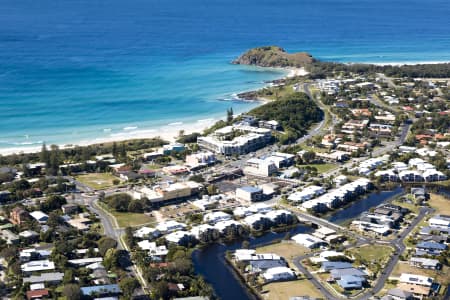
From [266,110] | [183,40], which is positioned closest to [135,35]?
[183,40]

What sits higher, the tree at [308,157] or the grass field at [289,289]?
the tree at [308,157]

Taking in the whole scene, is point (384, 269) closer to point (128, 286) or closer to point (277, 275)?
point (277, 275)

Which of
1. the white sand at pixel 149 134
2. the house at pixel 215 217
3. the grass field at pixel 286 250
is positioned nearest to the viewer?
the grass field at pixel 286 250

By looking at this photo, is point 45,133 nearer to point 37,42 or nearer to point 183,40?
point 37,42

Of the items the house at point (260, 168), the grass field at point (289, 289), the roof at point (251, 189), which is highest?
the house at point (260, 168)

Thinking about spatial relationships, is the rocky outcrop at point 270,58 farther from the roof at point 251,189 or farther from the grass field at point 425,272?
the grass field at point 425,272

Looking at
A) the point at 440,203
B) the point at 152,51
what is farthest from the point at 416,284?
the point at 152,51

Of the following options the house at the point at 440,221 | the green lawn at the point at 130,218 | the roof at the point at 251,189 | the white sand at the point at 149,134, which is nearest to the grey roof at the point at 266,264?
the green lawn at the point at 130,218
